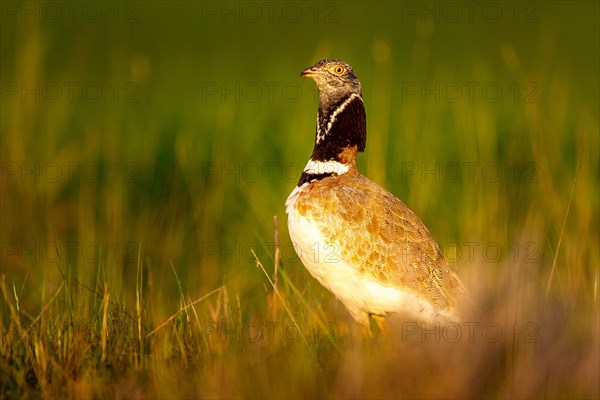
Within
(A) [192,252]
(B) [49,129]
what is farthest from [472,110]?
(B) [49,129]

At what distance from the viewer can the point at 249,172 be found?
8.44 metres

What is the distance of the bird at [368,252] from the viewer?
189 inches

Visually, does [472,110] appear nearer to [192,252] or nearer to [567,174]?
[567,174]

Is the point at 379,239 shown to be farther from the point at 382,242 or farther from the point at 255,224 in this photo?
the point at 255,224

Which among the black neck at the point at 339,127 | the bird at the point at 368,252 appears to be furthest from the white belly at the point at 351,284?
the black neck at the point at 339,127

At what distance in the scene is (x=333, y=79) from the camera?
526 centimetres

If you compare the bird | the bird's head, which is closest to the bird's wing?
the bird

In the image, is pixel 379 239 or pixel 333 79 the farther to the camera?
pixel 333 79

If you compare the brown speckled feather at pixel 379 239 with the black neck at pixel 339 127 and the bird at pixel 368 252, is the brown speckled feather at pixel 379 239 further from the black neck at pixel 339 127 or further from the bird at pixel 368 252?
the black neck at pixel 339 127

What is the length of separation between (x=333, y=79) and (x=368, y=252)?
1.03 metres

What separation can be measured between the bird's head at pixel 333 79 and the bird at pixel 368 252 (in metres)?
0.39

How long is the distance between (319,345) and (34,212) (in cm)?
→ 464

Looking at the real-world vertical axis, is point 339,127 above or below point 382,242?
above

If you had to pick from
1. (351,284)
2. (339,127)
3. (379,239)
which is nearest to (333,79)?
(339,127)
